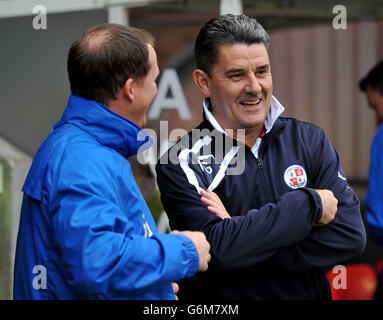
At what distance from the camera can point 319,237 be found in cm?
188

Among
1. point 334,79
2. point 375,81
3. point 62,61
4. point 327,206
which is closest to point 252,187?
point 327,206

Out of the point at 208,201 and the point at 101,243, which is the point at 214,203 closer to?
the point at 208,201

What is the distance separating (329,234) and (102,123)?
804mm

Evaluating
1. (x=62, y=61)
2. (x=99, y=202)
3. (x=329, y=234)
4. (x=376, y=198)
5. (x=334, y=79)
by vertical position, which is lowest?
(x=376, y=198)

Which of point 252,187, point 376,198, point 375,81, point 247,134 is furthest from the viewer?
point 375,81

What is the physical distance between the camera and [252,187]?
6.35ft

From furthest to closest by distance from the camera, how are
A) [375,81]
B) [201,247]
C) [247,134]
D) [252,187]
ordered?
[375,81] → [247,134] → [252,187] → [201,247]

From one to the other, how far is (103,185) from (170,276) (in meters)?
0.27

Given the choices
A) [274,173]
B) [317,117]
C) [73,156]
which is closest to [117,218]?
[73,156]

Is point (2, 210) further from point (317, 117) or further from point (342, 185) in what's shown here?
point (317, 117)

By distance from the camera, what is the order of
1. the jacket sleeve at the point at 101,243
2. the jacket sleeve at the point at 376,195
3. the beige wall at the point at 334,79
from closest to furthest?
the jacket sleeve at the point at 101,243 < the jacket sleeve at the point at 376,195 < the beige wall at the point at 334,79

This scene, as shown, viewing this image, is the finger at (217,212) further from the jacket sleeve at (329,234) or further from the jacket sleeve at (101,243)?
the jacket sleeve at (101,243)

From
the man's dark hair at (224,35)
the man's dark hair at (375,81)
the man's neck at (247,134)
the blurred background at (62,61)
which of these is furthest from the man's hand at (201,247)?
the man's dark hair at (375,81)

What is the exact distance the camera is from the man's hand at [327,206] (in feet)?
6.08
